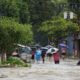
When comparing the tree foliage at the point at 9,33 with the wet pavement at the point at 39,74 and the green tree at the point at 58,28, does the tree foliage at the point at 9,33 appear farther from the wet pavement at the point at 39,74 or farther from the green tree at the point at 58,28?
the green tree at the point at 58,28

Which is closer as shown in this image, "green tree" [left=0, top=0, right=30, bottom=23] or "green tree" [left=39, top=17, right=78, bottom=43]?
"green tree" [left=39, top=17, right=78, bottom=43]

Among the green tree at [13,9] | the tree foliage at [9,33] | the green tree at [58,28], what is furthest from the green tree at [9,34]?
the green tree at [13,9]

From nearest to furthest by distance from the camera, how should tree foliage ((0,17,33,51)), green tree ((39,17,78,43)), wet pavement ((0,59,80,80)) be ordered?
wet pavement ((0,59,80,80)) < tree foliage ((0,17,33,51)) < green tree ((39,17,78,43))

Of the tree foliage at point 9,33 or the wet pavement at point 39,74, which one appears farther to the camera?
the tree foliage at point 9,33

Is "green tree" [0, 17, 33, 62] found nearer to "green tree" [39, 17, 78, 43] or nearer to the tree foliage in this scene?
the tree foliage

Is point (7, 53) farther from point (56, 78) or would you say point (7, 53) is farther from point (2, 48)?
point (56, 78)

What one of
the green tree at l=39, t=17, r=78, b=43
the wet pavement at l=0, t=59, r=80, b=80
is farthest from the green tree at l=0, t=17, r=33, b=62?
the green tree at l=39, t=17, r=78, b=43

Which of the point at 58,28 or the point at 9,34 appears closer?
the point at 9,34

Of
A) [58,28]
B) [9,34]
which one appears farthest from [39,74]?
[58,28]

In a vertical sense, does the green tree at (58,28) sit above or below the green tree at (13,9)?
below

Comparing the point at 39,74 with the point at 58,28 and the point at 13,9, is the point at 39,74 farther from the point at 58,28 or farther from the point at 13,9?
the point at 13,9

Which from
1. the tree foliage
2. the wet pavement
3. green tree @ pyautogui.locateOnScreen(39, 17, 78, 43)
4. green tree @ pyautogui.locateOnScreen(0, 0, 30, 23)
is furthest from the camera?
green tree @ pyautogui.locateOnScreen(0, 0, 30, 23)

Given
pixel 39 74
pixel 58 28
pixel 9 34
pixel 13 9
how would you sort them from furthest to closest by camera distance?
pixel 13 9 → pixel 58 28 → pixel 9 34 → pixel 39 74

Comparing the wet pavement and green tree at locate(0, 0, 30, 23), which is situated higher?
green tree at locate(0, 0, 30, 23)
